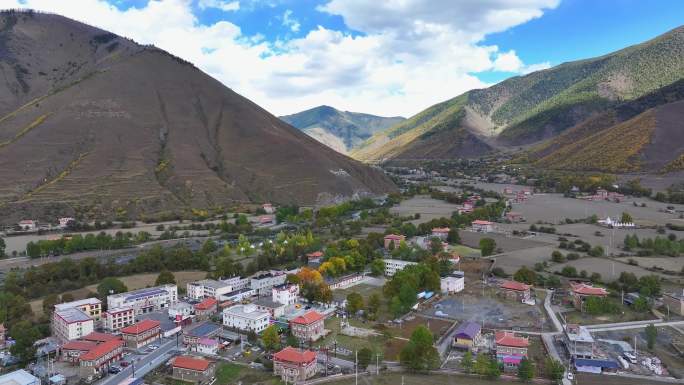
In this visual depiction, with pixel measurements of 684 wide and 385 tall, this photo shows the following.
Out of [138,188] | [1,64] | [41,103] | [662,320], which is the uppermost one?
[1,64]

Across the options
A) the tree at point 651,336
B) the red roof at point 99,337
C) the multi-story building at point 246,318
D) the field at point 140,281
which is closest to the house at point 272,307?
the multi-story building at point 246,318

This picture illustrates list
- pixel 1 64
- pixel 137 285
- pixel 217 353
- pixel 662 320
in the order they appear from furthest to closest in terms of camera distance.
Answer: pixel 1 64 < pixel 137 285 < pixel 662 320 < pixel 217 353

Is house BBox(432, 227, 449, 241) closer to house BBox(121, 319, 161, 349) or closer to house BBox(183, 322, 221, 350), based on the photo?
house BBox(183, 322, 221, 350)

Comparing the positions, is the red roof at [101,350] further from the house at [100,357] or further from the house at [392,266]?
the house at [392,266]

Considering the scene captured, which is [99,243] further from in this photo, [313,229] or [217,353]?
[217,353]

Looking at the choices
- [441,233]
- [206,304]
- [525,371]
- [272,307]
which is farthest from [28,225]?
[525,371]

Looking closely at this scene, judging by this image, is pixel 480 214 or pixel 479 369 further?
pixel 480 214

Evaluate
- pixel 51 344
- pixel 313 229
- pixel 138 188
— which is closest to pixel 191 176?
pixel 138 188

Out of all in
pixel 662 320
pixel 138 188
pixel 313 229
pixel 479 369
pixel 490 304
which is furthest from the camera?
pixel 138 188

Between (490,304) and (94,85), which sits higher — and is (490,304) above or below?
below
